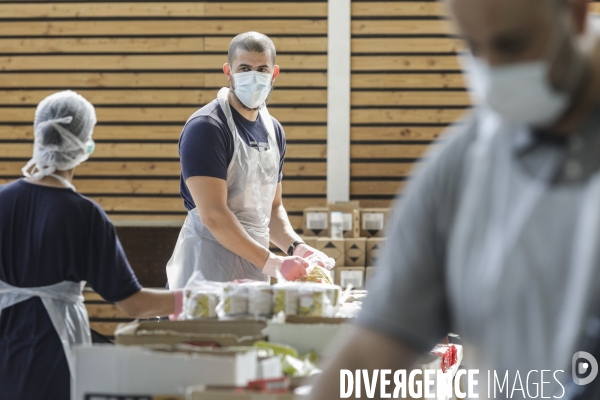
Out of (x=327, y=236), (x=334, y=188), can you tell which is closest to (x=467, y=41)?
(x=327, y=236)

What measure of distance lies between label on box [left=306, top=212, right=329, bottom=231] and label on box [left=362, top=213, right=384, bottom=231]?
35 centimetres

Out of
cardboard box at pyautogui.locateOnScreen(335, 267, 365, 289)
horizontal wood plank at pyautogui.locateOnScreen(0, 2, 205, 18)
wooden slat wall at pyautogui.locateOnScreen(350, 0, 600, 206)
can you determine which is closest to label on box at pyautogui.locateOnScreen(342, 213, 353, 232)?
cardboard box at pyautogui.locateOnScreen(335, 267, 365, 289)

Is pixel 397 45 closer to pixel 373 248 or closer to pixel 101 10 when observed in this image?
pixel 373 248

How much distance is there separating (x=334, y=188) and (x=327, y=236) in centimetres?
95

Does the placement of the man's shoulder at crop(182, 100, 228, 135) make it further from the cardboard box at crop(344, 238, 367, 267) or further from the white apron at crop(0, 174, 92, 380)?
the cardboard box at crop(344, 238, 367, 267)

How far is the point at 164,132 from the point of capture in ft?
25.1

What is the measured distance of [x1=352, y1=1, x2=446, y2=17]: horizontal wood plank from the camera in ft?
24.9

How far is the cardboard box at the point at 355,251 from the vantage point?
6504mm

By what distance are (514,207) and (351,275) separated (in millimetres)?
5532

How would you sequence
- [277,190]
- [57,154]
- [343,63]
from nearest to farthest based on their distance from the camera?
[57,154] → [277,190] → [343,63]

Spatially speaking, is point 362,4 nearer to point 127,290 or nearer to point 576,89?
point 127,290

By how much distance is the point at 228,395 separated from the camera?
1402 millimetres

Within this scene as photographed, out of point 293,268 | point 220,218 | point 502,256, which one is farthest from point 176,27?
point 502,256

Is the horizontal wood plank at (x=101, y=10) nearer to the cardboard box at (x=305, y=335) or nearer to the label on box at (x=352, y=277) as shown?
the label on box at (x=352, y=277)
